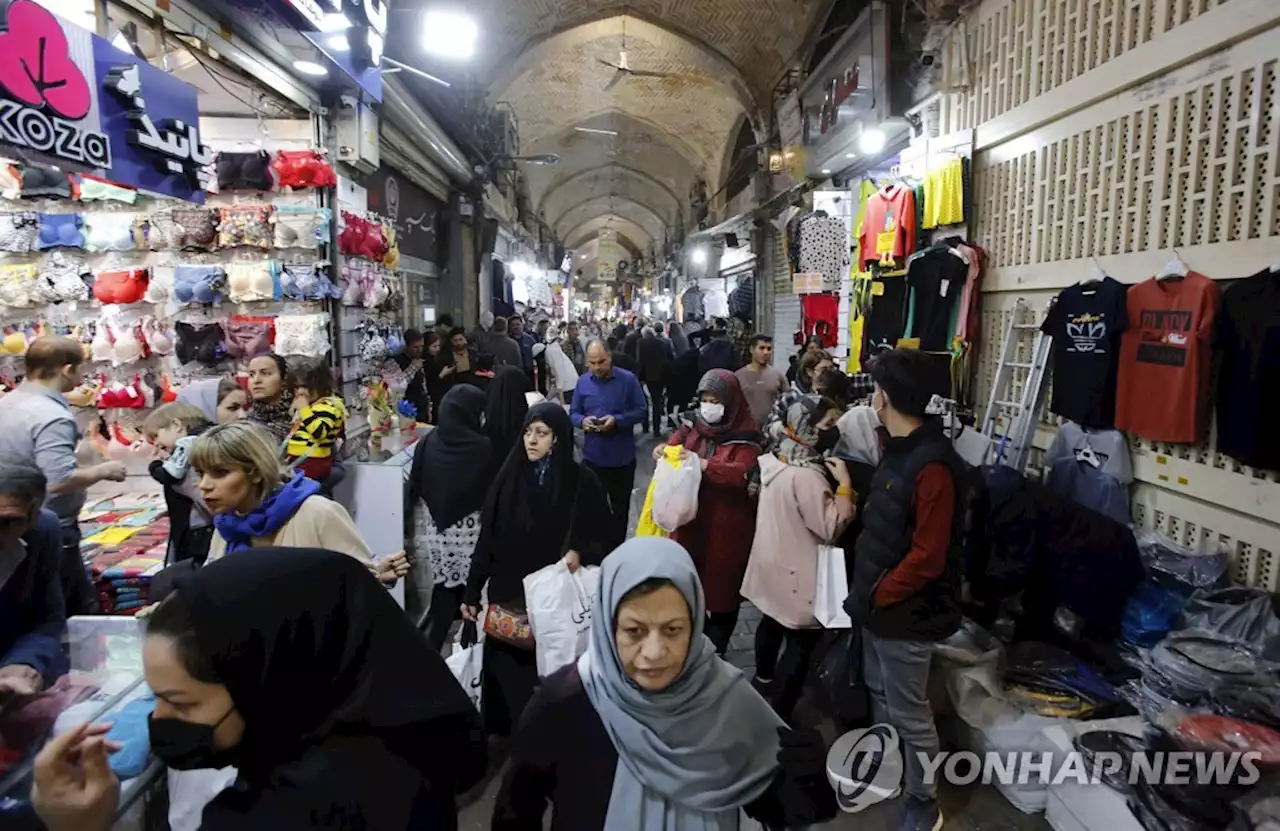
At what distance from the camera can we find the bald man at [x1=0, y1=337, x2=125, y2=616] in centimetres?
269

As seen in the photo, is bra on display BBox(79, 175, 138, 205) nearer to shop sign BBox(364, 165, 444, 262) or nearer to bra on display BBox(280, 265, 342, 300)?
Result: bra on display BBox(280, 265, 342, 300)

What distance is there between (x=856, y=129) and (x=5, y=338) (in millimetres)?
→ 6900

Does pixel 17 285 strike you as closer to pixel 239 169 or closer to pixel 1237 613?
pixel 239 169

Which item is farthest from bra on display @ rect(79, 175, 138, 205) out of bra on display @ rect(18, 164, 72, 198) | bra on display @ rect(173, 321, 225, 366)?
bra on display @ rect(173, 321, 225, 366)

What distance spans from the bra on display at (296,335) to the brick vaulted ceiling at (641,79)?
7147 mm

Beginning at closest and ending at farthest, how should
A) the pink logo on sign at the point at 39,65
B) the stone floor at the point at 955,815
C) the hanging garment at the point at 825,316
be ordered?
the pink logo on sign at the point at 39,65 < the stone floor at the point at 955,815 < the hanging garment at the point at 825,316

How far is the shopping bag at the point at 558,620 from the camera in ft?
8.14

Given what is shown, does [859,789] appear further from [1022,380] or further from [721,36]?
[721,36]

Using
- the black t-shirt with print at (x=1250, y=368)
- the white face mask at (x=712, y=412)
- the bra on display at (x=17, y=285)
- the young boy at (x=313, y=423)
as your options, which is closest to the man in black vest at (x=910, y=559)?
the white face mask at (x=712, y=412)

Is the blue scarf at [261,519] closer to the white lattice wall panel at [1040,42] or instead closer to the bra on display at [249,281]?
the bra on display at [249,281]


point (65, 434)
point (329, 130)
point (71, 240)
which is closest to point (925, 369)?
point (65, 434)

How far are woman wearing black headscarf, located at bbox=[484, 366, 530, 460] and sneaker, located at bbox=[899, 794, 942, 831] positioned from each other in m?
2.42

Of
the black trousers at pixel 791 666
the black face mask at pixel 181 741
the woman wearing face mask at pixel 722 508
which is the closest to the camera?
the black face mask at pixel 181 741

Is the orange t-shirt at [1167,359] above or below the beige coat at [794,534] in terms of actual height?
above
